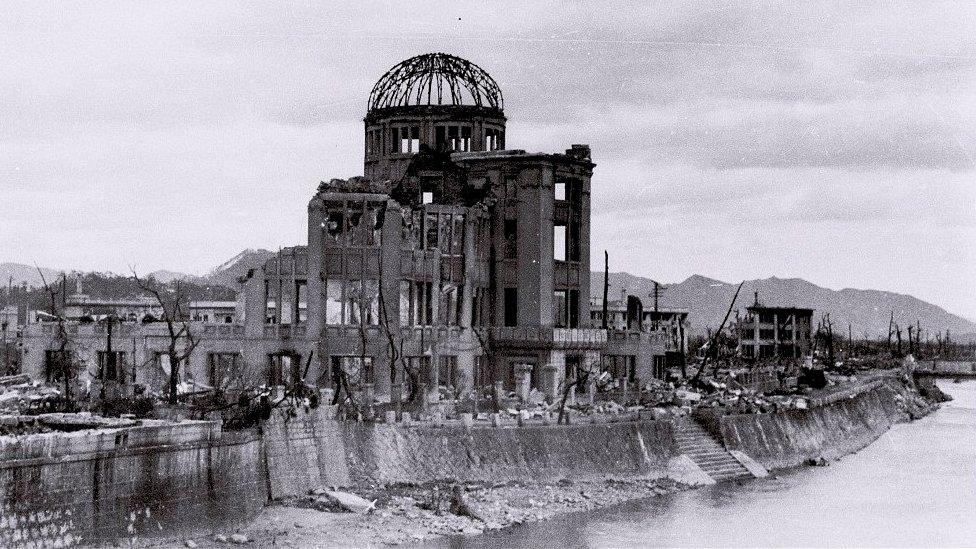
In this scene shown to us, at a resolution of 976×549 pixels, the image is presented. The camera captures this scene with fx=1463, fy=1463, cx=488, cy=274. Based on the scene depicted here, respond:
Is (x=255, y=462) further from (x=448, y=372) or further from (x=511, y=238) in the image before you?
(x=511, y=238)

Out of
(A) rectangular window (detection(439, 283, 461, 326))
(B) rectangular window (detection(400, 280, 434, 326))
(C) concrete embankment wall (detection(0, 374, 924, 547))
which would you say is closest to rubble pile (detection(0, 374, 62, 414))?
(C) concrete embankment wall (detection(0, 374, 924, 547))

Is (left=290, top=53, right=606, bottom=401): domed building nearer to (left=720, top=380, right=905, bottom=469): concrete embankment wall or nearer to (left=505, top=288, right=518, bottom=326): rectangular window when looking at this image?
(left=505, top=288, right=518, bottom=326): rectangular window

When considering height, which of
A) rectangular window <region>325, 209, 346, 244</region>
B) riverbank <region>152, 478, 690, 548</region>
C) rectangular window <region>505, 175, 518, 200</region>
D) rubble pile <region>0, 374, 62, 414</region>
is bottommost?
riverbank <region>152, 478, 690, 548</region>

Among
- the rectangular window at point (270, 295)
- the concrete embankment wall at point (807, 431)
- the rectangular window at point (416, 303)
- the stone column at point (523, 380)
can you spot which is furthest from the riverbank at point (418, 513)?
the rectangular window at point (270, 295)

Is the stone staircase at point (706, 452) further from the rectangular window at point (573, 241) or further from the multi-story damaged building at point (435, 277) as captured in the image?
the rectangular window at point (573, 241)

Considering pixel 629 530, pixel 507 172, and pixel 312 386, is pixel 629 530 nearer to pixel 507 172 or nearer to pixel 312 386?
pixel 312 386

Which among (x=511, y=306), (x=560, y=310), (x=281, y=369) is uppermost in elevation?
(x=511, y=306)

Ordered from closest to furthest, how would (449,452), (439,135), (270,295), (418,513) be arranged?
(418,513), (449,452), (270,295), (439,135)

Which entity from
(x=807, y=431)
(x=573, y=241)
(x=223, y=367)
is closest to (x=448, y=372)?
(x=223, y=367)
